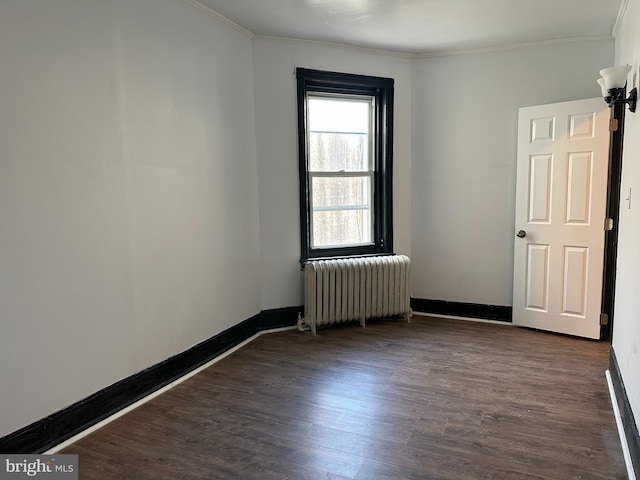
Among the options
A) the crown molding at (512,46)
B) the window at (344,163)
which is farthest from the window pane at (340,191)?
the crown molding at (512,46)

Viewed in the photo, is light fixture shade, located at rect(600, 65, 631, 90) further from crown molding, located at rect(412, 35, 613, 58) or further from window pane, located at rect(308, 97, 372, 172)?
window pane, located at rect(308, 97, 372, 172)

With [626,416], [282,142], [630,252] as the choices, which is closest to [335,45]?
[282,142]

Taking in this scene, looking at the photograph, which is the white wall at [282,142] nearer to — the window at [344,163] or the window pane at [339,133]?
the window at [344,163]

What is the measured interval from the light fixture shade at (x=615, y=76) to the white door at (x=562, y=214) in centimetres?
72

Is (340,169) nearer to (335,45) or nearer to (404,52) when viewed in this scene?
(335,45)

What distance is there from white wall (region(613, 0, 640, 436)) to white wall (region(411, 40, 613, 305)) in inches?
35.7

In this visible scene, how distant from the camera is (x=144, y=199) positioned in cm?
281

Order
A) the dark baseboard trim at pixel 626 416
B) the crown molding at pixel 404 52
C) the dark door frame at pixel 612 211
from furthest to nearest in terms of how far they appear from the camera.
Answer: the dark door frame at pixel 612 211, the crown molding at pixel 404 52, the dark baseboard trim at pixel 626 416

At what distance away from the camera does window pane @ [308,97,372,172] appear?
4.27m

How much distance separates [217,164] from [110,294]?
4.54 feet

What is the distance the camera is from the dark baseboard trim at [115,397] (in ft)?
7.11

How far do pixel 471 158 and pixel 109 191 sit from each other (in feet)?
11.0

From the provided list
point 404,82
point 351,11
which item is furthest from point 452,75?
point 351,11

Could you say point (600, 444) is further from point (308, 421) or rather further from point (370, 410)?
point (308, 421)
